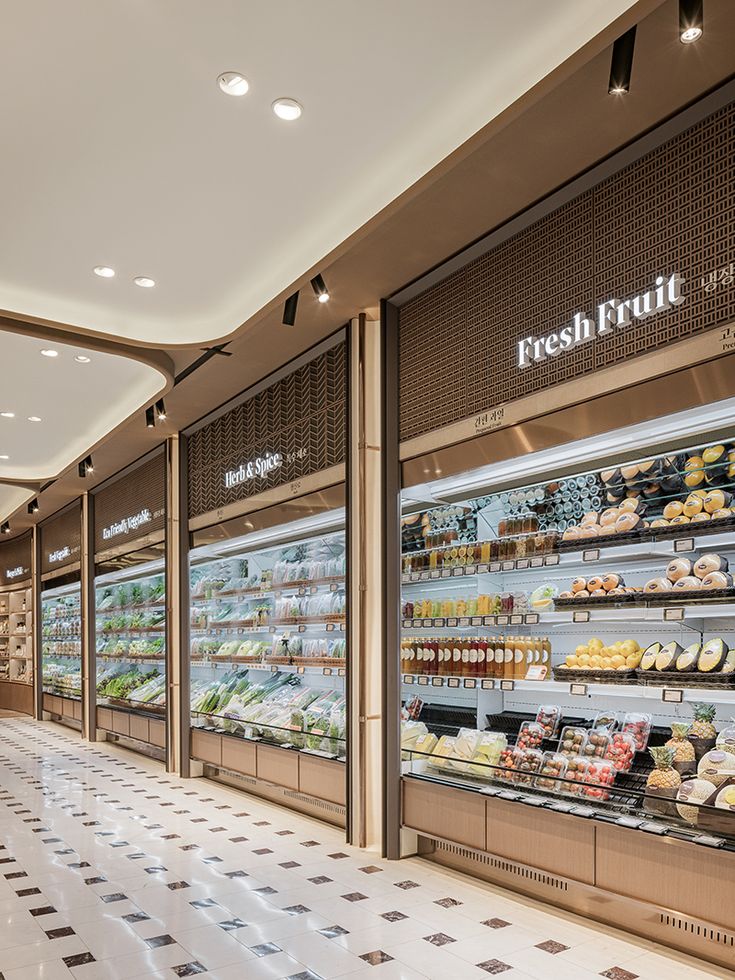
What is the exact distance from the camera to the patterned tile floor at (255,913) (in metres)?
3.52

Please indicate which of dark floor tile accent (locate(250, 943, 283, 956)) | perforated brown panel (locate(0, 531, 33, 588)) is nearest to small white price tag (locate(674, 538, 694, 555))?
dark floor tile accent (locate(250, 943, 283, 956))

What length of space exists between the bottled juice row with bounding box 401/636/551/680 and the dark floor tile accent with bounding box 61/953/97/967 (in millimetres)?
2308

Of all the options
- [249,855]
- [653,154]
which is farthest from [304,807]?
[653,154]

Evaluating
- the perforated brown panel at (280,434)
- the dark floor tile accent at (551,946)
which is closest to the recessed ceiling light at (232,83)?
the perforated brown panel at (280,434)

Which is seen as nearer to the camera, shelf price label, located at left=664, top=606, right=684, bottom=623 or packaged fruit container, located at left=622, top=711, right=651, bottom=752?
shelf price label, located at left=664, top=606, right=684, bottom=623

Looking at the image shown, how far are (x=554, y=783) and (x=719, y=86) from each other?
10.6ft

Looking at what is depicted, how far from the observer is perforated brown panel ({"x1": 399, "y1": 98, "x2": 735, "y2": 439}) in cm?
347

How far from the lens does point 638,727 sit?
13.5 ft

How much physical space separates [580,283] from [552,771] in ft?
8.05

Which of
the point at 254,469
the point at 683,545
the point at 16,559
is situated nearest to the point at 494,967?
the point at 683,545

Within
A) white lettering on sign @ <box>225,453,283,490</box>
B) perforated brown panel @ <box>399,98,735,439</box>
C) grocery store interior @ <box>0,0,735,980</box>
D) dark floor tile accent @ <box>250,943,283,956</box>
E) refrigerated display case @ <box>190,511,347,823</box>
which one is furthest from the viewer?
white lettering on sign @ <box>225,453,283,490</box>

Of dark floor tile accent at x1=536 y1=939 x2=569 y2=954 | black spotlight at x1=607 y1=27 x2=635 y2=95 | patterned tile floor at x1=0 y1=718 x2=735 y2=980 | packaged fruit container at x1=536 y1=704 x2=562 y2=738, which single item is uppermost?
black spotlight at x1=607 y1=27 x2=635 y2=95

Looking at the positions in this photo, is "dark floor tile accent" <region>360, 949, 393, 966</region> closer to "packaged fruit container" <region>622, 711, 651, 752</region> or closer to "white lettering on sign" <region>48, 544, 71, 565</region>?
"packaged fruit container" <region>622, 711, 651, 752</region>

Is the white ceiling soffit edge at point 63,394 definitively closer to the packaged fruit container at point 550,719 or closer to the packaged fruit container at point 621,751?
the packaged fruit container at point 550,719
